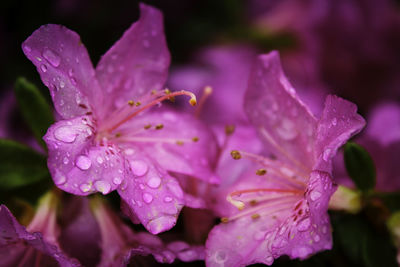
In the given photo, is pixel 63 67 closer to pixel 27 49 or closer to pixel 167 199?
pixel 27 49

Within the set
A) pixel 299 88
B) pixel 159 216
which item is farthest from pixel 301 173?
pixel 299 88

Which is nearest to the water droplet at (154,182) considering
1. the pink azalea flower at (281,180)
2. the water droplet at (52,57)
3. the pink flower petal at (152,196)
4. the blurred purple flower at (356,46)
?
the pink flower petal at (152,196)

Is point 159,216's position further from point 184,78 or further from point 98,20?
point 98,20

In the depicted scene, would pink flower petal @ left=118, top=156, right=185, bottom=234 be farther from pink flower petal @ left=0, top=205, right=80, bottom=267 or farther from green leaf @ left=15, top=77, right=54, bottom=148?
green leaf @ left=15, top=77, right=54, bottom=148

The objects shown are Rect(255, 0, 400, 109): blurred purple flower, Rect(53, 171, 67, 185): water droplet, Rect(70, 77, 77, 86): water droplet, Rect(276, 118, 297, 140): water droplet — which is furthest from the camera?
Rect(255, 0, 400, 109): blurred purple flower

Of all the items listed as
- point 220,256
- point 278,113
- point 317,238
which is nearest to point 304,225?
point 317,238

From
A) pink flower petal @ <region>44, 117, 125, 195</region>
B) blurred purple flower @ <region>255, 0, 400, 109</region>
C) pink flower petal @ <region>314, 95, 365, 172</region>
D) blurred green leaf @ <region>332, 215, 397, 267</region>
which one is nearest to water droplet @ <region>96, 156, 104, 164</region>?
pink flower petal @ <region>44, 117, 125, 195</region>
